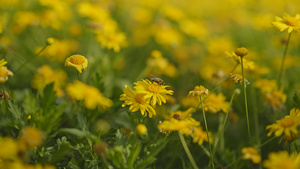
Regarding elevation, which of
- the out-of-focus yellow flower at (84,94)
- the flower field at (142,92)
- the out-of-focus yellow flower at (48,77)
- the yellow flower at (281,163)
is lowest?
the out-of-focus yellow flower at (48,77)

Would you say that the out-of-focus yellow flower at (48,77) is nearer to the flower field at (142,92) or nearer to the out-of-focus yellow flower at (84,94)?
the flower field at (142,92)

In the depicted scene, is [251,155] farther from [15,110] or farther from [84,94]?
[15,110]

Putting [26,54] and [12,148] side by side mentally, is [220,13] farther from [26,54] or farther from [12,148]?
[12,148]

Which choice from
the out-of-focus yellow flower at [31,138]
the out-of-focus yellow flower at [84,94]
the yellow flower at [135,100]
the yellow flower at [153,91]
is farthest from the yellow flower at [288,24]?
the out-of-focus yellow flower at [31,138]

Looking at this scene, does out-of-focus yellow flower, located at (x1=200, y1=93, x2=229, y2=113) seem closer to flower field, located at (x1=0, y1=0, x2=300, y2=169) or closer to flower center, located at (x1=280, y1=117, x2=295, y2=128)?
flower field, located at (x1=0, y1=0, x2=300, y2=169)

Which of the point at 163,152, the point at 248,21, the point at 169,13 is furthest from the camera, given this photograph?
the point at 248,21

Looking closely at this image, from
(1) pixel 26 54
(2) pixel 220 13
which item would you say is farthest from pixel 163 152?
(2) pixel 220 13

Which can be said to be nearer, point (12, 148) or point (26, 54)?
point (12, 148)

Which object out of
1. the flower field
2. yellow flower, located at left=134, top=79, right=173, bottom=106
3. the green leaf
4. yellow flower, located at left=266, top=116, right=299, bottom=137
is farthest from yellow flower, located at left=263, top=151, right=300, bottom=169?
the green leaf

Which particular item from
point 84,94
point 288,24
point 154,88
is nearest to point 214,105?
point 154,88
